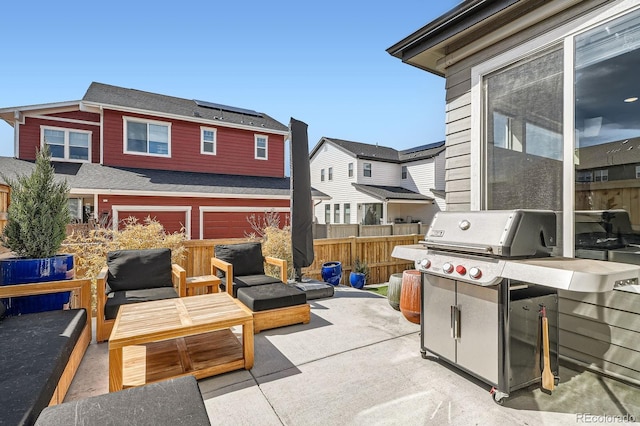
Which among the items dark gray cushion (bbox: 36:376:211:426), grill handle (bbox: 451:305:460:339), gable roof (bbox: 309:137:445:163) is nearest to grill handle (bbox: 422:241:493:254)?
grill handle (bbox: 451:305:460:339)

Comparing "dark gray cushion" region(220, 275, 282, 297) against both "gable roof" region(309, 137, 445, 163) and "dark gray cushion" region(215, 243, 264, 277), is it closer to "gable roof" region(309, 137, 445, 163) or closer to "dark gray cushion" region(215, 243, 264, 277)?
"dark gray cushion" region(215, 243, 264, 277)

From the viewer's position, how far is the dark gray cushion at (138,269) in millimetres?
3973

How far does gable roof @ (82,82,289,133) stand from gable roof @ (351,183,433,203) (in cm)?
607

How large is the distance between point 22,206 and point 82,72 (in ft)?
35.3

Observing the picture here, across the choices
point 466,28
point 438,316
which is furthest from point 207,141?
point 438,316

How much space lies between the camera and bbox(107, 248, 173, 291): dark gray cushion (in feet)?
13.0

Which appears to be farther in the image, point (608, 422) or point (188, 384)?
point (608, 422)

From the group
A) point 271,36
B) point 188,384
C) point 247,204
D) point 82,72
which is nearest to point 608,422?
point 188,384

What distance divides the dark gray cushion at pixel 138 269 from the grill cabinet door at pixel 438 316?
3.39 m

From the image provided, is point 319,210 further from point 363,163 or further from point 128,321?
point 128,321

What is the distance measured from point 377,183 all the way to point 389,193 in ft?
5.98

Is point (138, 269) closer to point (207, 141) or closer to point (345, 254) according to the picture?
point (345, 254)

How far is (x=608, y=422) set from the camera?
6.85 feet

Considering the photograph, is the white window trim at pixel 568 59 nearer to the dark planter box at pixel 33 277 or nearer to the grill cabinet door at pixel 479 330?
the grill cabinet door at pixel 479 330
